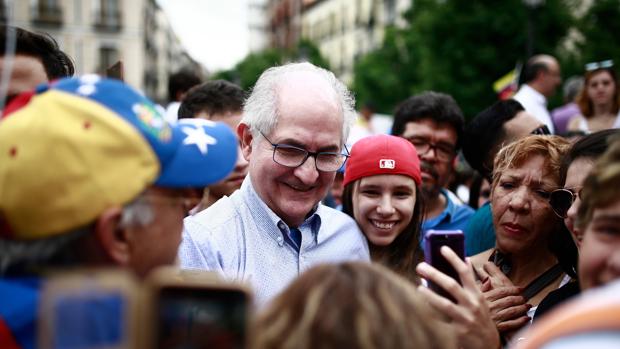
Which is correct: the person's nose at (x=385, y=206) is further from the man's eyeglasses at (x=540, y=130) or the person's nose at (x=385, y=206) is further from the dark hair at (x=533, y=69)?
the dark hair at (x=533, y=69)

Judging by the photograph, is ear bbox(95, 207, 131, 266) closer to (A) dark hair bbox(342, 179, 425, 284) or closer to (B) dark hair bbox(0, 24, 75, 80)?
(B) dark hair bbox(0, 24, 75, 80)

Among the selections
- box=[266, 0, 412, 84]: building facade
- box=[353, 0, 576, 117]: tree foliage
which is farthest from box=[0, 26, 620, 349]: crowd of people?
box=[266, 0, 412, 84]: building facade

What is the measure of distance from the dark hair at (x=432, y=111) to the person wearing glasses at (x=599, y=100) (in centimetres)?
314

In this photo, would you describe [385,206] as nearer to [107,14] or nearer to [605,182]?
[605,182]

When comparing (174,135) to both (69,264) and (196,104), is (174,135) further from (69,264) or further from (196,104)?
(196,104)

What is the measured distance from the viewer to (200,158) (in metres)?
1.79

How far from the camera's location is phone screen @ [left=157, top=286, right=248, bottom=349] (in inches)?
42.1

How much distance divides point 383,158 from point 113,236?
2142mm

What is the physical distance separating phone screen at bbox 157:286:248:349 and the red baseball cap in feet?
8.10

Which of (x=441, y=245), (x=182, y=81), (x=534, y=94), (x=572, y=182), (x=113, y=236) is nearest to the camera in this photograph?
(x=113, y=236)

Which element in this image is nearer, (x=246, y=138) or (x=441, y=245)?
(x=441, y=245)

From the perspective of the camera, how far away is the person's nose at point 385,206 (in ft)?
11.3

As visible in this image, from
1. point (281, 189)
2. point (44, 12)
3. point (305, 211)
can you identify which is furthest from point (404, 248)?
point (44, 12)

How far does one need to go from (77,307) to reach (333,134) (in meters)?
1.94
